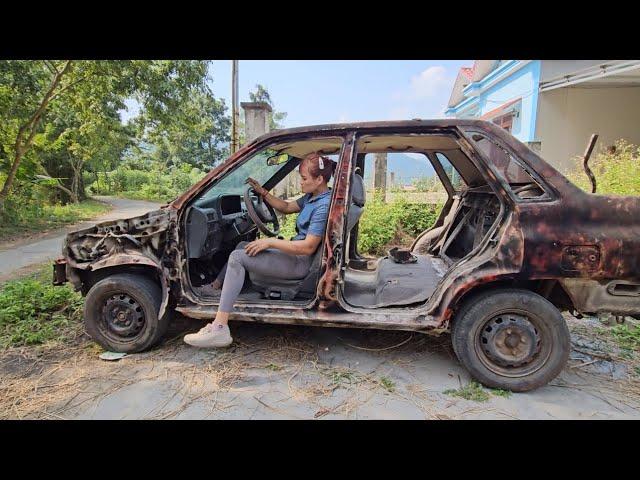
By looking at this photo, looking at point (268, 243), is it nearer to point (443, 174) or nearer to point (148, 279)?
point (148, 279)

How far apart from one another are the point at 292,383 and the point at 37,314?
117 inches

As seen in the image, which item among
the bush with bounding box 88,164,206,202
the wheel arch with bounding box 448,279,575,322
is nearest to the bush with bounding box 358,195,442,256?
the wheel arch with bounding box 448,279,575,322

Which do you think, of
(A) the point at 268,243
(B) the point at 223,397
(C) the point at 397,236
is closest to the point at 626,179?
(C) the point at 397,236

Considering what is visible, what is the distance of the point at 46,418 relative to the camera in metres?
2.53

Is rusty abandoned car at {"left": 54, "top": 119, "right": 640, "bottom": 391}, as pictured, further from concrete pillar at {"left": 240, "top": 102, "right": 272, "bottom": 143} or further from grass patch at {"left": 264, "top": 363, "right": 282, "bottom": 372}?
concrete pillar at {"left": 240, "top": 102, "right": 272, "bottom": 143}

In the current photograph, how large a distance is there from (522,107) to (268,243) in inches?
456

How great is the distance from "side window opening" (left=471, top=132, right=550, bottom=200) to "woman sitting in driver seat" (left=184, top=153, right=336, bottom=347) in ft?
3.79

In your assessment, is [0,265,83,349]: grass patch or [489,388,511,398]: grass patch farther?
[0,265,83,349]: grass patch

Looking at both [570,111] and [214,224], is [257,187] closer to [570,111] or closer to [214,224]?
[214,224]

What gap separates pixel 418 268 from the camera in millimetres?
3820

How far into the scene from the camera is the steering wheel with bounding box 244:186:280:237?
324cm

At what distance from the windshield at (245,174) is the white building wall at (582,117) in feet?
33.1

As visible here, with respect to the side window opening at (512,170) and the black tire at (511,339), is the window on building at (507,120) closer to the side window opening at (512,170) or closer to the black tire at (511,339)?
the side window opening at (512,170)

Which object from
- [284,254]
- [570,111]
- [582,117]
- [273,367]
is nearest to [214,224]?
[284,254]
